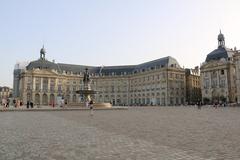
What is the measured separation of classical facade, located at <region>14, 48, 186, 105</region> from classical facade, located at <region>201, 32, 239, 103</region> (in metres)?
10.9

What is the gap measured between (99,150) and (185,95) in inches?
4158

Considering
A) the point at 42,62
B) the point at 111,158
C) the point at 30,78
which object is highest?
the point at 42,62

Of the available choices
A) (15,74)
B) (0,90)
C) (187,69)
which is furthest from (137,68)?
(0,90)

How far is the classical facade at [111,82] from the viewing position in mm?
108375

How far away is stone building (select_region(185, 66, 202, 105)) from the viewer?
111 metres

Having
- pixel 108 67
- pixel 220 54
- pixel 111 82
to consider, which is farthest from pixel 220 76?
pixel 108 67

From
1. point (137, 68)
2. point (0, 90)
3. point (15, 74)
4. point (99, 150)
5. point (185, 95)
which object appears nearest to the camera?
point (99, 150)

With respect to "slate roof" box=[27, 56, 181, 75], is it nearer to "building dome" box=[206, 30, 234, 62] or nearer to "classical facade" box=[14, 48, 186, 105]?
"classical facade" box=[14, 48, 186, 105]

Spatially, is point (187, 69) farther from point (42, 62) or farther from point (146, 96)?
point (42, 62)

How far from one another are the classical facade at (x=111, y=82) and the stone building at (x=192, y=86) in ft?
10.3

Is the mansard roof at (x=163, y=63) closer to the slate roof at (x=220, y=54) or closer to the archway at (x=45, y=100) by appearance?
the slate roof at (x=220, y=54)

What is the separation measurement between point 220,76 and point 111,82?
2083 inches

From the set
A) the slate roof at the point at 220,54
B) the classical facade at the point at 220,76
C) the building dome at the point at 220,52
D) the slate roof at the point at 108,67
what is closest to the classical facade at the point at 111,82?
the slate roof at the point at 108,67

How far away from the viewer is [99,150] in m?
8.78
